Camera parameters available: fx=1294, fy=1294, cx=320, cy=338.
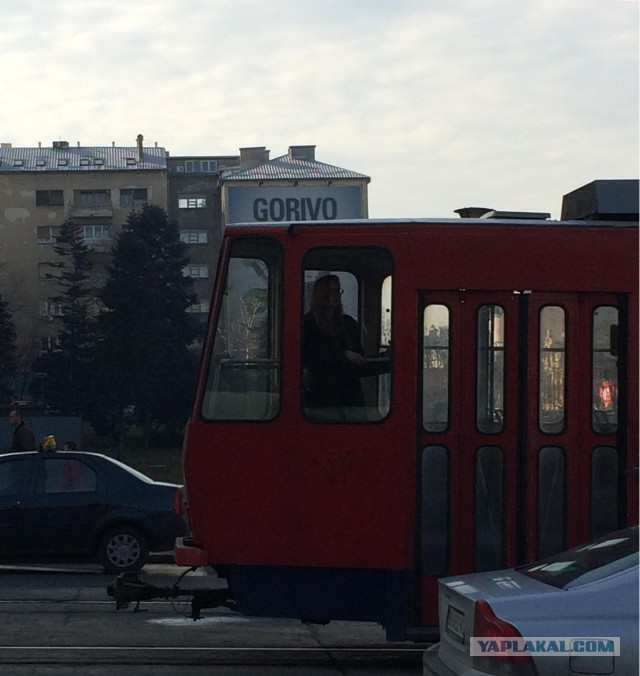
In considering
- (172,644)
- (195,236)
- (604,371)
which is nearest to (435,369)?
(604,371)

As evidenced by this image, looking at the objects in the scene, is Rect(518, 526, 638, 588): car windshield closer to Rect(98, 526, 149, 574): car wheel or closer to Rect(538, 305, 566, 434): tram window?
Rect(538, 305, 566, 434): tram window

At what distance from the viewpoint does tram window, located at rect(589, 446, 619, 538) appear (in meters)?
8.37

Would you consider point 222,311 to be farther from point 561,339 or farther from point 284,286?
point 561,339

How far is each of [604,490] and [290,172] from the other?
9884cm

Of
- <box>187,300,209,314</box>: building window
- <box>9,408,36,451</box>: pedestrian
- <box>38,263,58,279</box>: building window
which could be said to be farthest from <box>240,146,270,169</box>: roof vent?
<box>9,408,36,451</box>: pedestrian

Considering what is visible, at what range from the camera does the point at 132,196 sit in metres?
104

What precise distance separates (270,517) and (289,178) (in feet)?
321

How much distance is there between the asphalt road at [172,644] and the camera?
27.8 feet

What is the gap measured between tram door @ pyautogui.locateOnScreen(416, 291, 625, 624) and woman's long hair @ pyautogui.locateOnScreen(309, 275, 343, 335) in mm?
547

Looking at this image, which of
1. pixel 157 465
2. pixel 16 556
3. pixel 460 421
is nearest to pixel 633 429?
pixel 460 421

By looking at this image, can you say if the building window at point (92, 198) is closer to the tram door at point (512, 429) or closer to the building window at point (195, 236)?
the building window at point (195, 236)

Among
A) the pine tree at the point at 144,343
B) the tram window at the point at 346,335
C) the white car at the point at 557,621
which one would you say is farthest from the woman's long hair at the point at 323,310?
the pine tree at the point at 144,343

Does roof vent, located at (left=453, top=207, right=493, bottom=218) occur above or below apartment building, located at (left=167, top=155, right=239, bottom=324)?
below

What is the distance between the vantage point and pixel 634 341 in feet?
27.5
